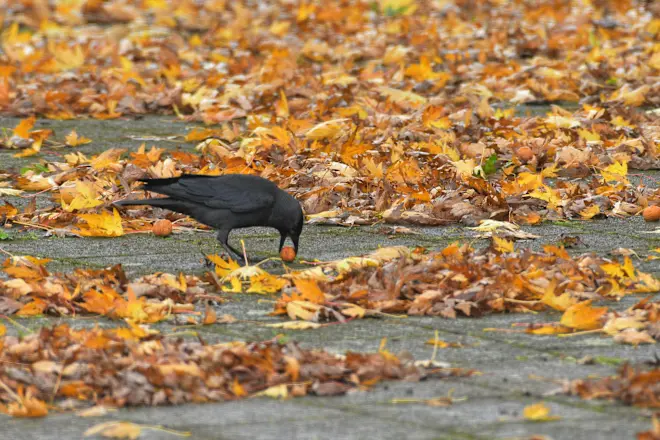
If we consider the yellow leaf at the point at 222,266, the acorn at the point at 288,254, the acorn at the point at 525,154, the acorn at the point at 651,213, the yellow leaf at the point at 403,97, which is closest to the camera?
the yellow leaf at the point at 222,266

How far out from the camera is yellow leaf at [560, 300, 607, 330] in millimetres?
3725

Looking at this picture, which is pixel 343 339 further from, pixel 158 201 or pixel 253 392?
pixel 158 201

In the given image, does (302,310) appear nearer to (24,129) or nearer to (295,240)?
(295,240)

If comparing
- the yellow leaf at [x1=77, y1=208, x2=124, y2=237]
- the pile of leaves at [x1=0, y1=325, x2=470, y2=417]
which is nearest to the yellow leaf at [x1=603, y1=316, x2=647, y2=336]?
the pile of leaves at [x1=0, y1=325, x2=470, y2=417]

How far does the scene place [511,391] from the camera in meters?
3.11

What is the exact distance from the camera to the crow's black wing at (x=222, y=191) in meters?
4.82

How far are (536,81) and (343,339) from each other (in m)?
5.83

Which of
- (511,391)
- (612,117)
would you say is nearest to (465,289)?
(511,391)

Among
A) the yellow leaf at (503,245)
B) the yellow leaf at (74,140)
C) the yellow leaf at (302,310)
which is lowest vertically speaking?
the yellow leaf at (74,140)

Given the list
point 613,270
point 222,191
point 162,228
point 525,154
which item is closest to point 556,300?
point 613,270

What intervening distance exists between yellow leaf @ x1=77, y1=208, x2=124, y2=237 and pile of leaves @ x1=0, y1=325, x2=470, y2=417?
1.95 metres

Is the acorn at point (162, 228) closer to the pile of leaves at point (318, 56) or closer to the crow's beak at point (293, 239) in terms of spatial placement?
the crow's beak at point (293, 239)

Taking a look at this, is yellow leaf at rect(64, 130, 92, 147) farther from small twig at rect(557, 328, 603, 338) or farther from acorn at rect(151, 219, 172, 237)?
small twig at rect(557, 328, 603, 338)

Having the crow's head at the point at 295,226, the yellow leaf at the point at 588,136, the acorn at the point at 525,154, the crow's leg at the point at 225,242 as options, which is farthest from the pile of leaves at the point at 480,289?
Answer: the yellow leaf at the point at 588,136
